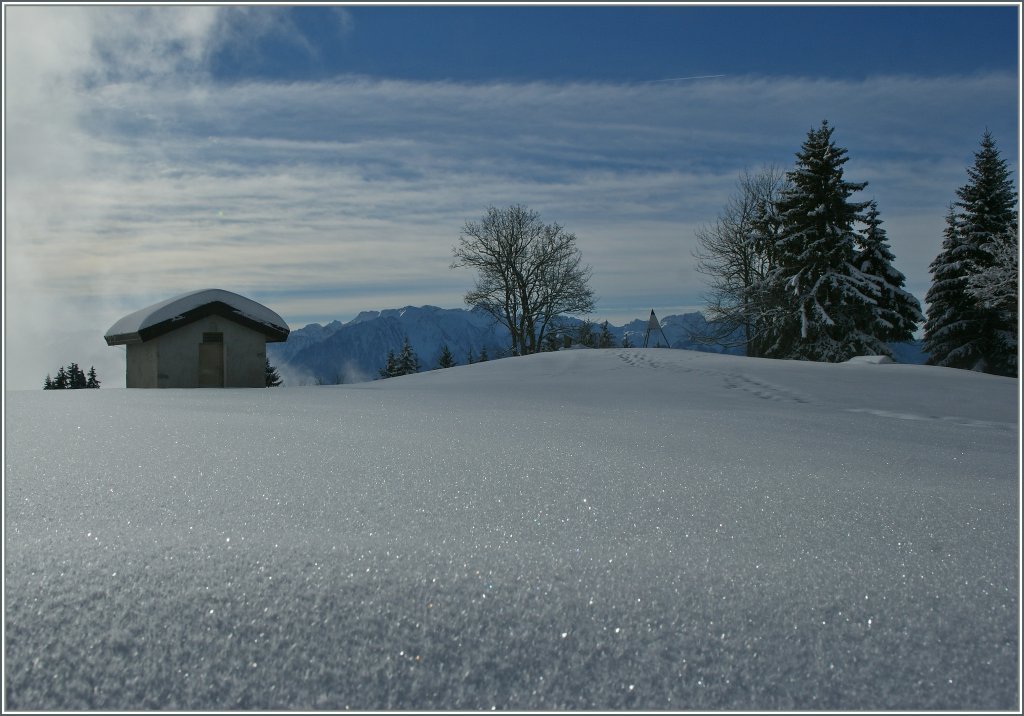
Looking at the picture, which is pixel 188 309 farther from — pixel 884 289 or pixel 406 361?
pixel 406 361

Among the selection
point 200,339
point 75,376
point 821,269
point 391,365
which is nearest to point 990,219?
point 821,269

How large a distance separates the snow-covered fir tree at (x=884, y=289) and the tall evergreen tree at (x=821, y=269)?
0.44 meters

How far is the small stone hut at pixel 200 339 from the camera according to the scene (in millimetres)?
11742

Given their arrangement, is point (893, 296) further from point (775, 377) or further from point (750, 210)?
point (775, 377)

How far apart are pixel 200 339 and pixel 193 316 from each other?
47cm

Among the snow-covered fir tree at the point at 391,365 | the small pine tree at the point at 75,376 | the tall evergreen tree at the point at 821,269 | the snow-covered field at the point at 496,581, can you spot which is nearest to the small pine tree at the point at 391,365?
the snow-covered fir tree at the point at 391,365

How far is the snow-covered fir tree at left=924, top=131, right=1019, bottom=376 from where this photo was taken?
76.8 feet

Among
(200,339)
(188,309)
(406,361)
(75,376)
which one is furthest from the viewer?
(406,361)

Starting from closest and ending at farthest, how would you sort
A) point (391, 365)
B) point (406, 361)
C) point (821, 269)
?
1. point (821, 269)
2. point (406, 361)
3. point (391, 365)

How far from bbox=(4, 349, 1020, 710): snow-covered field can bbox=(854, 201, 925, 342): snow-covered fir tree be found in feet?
72.1

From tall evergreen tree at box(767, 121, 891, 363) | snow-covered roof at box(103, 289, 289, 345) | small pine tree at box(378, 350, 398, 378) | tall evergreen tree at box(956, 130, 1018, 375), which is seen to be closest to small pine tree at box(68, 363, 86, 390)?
small pine tree at box(378, 350, 398, 378)

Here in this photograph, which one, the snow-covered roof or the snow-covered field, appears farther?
the snow-covered roof

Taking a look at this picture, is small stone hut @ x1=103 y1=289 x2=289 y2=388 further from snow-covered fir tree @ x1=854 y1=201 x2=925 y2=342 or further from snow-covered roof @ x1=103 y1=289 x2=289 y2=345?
snow-covered fir tree @ x1=854 y1=201 x2=925 y2=342

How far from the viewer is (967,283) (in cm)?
2383
